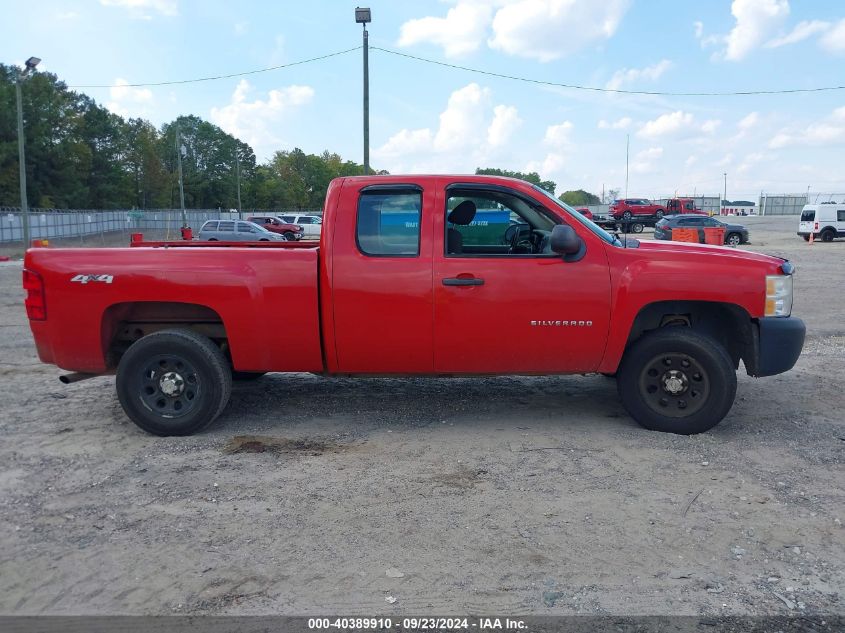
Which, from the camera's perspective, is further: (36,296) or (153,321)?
(153,321)

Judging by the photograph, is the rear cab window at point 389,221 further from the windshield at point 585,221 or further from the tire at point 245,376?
the tire at point 245,376

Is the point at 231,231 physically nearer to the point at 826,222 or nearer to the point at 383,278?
the point at 826,222

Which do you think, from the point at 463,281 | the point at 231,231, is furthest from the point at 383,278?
the point at 231,231

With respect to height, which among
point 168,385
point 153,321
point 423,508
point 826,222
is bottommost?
point 423,508

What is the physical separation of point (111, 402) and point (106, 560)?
3169mm

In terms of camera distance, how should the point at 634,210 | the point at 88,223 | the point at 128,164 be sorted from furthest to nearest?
the point at 128,164 < the point at 88,223 < the point at 634,210

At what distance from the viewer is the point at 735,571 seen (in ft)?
11.6

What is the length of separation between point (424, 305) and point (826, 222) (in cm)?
3519

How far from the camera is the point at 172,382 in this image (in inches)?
218

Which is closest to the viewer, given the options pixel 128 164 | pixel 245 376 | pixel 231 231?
pixel 245 376

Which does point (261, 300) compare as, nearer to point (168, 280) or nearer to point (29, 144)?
point (168, 280)

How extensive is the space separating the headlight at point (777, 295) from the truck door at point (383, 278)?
98.5 inches

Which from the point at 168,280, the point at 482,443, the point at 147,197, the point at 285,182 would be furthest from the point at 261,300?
the point at 285,182

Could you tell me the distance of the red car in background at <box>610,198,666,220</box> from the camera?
46656 millimetres
